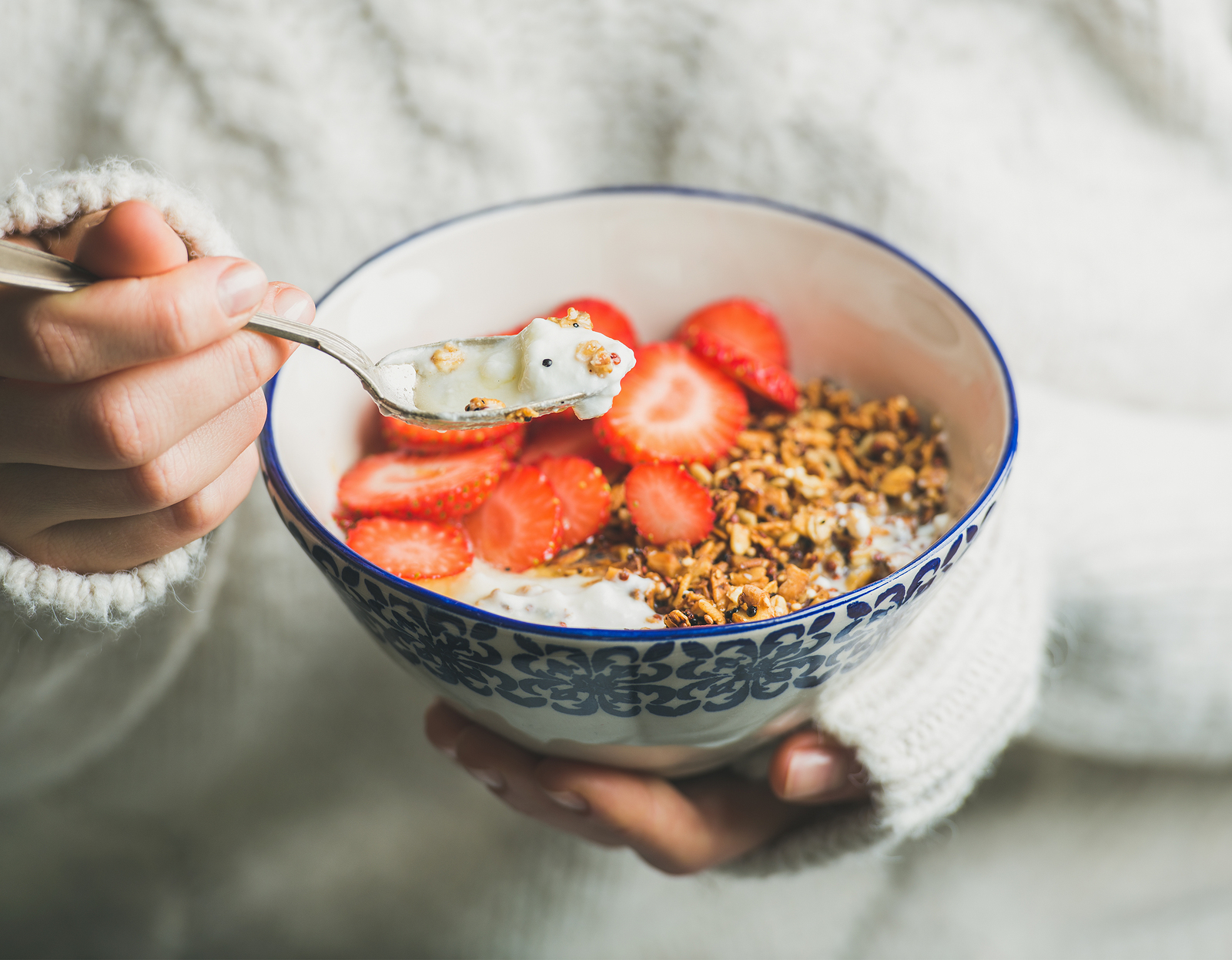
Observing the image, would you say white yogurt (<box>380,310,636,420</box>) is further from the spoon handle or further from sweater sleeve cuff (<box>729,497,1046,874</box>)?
sweater sleeve cuff (<box>729,497,1046,874</box>)

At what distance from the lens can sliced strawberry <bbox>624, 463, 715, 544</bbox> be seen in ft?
1.89

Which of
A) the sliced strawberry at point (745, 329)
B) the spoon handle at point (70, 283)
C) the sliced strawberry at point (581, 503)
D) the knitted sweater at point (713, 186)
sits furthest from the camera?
the knitted sweater at point (713, 186)

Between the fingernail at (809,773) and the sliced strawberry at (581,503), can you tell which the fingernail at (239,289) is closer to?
the sliced strawberry at (581,503)

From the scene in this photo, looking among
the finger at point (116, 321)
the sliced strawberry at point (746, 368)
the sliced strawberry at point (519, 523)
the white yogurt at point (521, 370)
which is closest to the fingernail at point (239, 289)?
the finger at point (116, 321)

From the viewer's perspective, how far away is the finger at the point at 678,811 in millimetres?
599

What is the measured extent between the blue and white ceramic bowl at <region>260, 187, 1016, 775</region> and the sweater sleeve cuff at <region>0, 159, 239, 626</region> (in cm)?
9

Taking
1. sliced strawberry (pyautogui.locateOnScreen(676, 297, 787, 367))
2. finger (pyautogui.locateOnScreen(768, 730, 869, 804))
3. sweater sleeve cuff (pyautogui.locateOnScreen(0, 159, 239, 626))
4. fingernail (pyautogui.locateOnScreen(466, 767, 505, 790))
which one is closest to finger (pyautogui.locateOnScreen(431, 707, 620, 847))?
fingernail (pyautogui.locateOnScreen(466, 767, 505, 790))

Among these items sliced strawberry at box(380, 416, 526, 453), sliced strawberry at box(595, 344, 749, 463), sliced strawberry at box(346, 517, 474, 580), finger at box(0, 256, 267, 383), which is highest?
finger at box(0, 256, 267, 383)

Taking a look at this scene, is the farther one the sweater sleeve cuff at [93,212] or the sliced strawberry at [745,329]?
the sliced strawberry at [745,329]

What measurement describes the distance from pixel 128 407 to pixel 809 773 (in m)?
0.49

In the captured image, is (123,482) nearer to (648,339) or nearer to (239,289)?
(239,289)

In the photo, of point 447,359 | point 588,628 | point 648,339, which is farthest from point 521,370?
point 648,339

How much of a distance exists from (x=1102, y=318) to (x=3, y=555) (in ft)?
3.43

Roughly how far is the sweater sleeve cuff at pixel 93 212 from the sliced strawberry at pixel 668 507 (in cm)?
28
